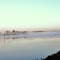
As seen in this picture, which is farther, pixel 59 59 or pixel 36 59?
pixel 36 59

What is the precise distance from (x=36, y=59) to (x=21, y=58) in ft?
8.52

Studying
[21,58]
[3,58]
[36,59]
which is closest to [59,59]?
[36,59]

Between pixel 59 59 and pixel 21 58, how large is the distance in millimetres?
10130

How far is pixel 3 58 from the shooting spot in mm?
28859

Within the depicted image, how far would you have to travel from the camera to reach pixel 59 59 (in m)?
18.8

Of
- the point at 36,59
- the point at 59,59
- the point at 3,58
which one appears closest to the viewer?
the point at 59,59

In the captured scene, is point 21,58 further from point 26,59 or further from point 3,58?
point 3,58

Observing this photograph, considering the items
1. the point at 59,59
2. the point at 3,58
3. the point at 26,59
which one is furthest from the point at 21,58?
the point at 59,59

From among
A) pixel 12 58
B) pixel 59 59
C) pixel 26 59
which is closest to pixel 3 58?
pixel 12 58

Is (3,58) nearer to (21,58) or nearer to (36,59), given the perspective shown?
(21,58)

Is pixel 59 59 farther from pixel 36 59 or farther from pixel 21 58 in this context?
pixel 21 58

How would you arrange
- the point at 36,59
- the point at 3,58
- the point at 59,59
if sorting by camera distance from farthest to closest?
1. the point at 3,58
2. the point at 36,59
3. the point at 59,59

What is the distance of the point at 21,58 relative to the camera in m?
27.8

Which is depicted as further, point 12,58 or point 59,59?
point 12,58
